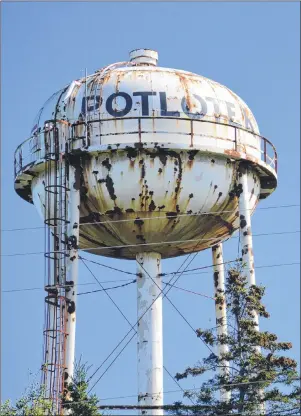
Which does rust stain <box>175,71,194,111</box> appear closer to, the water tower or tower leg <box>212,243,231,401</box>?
the water tower

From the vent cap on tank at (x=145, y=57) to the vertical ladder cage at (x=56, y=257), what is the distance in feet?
11.7

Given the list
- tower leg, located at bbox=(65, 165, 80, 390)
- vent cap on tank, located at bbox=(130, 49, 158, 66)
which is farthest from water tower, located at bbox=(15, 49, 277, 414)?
vent cap on tank, located at bbox=(130, 49, 158, 66)

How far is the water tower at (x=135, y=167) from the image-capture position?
28.1 m

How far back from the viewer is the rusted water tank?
92.7ft

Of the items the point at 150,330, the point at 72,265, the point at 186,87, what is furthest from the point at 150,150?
the point at 150,330

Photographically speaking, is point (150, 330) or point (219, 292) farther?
point (150, 330)

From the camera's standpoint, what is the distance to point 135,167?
1112 inches

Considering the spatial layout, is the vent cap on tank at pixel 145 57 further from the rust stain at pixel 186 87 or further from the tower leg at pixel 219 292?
the tower leg at pixel 219 292

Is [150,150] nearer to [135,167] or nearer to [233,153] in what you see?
[135,167]

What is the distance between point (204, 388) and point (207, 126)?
6021 millimetres

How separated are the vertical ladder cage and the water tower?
0.03 meters

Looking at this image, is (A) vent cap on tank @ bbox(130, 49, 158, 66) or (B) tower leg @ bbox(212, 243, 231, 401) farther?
(A) vent cap on tank @ bbox(130, 49, 158, 66)

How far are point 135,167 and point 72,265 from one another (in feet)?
8.56

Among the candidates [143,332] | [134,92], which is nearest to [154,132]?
[134,92]
